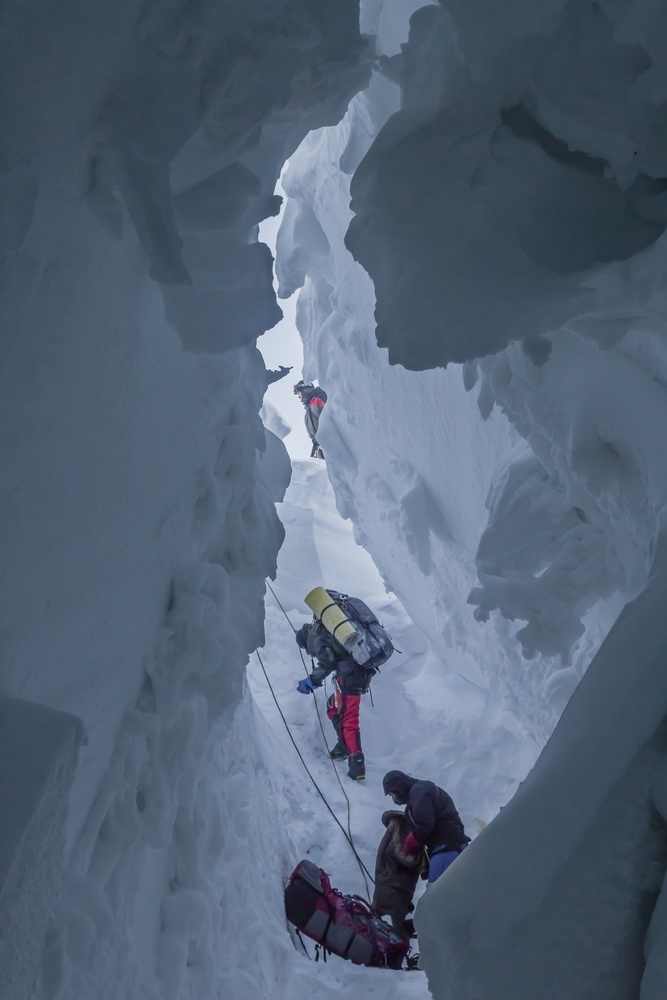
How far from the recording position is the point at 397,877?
372 cm

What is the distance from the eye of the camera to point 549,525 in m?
2.69

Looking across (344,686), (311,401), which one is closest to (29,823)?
(344,686)

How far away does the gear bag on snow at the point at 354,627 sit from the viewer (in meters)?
5.09

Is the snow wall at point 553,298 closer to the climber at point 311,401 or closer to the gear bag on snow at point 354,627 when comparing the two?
the gear bag on snow at point 354,627

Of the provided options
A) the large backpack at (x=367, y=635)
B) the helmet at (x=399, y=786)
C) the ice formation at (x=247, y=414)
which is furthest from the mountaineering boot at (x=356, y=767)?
the ice formation at (x=247, y=414)

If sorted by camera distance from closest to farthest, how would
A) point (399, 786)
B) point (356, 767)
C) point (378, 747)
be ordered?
point (399, 786), point (356, 767), point (378, 747)

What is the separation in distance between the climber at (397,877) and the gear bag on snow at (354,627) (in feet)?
4.68

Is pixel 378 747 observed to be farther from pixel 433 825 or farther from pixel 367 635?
pixel 433 825

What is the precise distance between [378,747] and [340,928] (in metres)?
2.33

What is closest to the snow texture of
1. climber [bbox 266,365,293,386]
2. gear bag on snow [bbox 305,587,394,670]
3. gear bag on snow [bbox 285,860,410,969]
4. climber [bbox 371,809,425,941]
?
climber [bbox 266,365,293,386]

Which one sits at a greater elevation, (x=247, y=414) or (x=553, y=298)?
(x=247, y=414)

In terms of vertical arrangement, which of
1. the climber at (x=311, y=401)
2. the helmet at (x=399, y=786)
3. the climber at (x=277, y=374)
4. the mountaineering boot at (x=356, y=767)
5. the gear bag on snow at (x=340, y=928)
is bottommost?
the gear bag on snow at (x=340, y=928)

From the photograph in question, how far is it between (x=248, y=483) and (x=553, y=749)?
4.42 feet

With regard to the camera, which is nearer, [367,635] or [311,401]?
[367,635]
